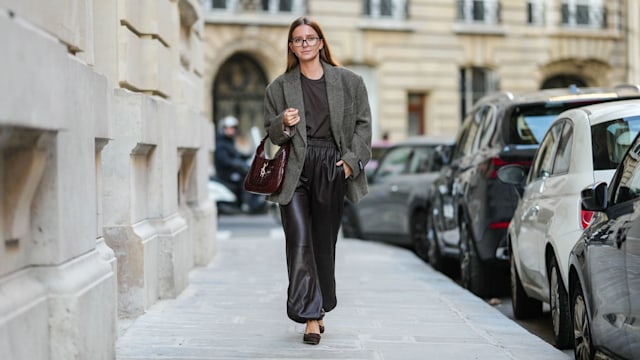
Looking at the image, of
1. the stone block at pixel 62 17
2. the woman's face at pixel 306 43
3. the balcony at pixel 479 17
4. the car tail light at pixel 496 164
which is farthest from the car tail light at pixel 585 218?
the balcony at pixel 479 17

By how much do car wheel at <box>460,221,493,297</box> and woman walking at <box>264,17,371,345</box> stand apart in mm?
3509

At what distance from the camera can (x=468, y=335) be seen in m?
7.83

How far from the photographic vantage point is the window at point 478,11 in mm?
35812

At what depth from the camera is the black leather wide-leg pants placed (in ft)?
23.9

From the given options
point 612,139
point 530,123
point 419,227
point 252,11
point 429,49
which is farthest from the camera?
point 429,49

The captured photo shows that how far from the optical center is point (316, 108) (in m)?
7.48

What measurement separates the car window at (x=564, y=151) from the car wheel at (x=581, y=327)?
1604 mm

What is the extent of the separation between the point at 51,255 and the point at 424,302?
490cm

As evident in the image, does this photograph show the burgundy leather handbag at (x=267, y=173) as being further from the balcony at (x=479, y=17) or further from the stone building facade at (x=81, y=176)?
the balcony at (x=479, y=17)

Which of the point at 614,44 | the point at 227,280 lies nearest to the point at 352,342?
the point at 227,280

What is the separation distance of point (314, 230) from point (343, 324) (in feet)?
3.32

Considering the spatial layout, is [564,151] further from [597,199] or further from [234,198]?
[234,198]

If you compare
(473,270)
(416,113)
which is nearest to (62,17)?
(473,270)

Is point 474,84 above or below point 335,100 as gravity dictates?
above
